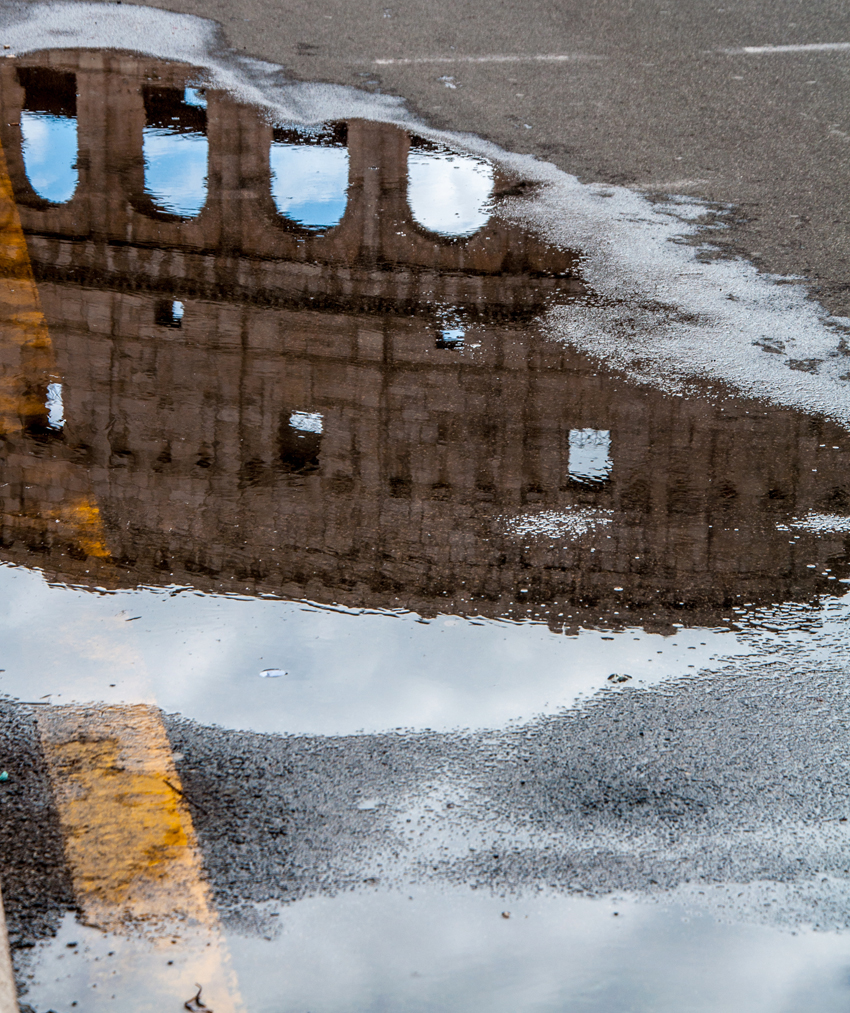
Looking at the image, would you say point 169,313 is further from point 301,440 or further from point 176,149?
point 176,149

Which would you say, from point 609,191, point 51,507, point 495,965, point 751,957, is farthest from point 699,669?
point 609,191

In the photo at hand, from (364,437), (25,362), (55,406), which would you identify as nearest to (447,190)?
(364,437)

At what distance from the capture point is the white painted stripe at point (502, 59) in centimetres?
900

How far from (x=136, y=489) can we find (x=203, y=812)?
6.12 ft

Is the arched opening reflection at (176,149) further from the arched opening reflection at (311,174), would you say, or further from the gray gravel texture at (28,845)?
the gray gravel texture at (28,845)

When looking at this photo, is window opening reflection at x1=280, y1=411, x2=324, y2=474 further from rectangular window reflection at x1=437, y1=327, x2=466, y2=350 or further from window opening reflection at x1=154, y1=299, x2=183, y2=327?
window opening reflection at x1=154, y1=299, x2=183, y2=327

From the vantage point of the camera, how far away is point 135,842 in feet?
8.85

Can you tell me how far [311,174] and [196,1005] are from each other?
606 cm

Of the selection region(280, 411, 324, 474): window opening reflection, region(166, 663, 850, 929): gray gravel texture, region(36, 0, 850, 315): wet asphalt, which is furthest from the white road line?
region(166, 663, 850, 929): gray gravel texture

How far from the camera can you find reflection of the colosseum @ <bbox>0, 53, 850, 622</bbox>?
12.8ft

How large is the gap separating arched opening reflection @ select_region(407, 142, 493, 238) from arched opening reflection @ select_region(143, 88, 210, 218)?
1.46m

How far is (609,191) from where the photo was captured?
6.98 m

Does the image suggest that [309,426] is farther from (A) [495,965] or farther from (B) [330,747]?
(A) [495,965]

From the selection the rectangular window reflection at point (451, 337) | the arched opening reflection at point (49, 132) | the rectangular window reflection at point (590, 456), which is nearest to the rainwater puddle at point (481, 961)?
the rectangular window reflection at point (590, 456)
